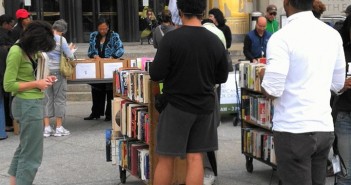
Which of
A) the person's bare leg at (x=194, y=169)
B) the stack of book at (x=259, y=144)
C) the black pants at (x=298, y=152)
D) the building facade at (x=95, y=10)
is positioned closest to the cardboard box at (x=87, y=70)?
the stack of book at (x=259, y=144)

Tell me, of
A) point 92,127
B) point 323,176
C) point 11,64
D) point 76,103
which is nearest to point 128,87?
point 11,64

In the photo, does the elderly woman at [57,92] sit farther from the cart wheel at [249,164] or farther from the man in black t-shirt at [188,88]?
the man in black t-shirt at [188,88]

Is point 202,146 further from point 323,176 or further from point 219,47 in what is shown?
point 323,176

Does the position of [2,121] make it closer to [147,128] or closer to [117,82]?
[117,82]

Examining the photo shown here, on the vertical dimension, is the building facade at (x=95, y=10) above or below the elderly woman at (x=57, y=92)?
above

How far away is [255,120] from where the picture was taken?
21.7 feet

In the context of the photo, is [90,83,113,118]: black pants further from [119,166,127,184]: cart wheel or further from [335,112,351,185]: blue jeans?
[335,112,351,185]: blue jeans

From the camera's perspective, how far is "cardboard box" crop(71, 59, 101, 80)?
372 inches

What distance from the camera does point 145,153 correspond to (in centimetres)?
561

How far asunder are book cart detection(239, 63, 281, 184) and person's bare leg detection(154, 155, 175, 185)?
69.0 inches

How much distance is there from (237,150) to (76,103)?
5.45m

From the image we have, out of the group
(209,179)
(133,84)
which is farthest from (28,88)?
(209,179)

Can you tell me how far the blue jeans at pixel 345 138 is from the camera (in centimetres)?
522

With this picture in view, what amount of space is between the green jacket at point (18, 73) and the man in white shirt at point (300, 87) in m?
2.47
